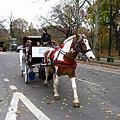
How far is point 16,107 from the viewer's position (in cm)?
641

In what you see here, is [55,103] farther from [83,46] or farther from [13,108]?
[83,46]

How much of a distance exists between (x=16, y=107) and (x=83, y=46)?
252 cm

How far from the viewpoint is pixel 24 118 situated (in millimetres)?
5543

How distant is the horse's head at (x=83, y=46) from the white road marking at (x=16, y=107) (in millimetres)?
2057

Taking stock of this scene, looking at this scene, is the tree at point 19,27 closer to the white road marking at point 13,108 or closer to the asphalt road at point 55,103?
the asphalt road at point 55,103

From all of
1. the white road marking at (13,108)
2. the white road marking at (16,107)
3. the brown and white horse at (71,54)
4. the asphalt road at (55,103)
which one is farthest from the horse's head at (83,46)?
the white road marking at (13,108)

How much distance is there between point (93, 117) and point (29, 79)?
5542 millimetres

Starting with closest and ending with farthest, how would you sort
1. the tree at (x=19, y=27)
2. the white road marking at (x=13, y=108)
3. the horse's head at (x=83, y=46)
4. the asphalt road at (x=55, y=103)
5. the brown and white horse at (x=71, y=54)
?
the white road marking at (x=13, y=108) < the asphalt road at (x=55, y=103) < the horse's head at (x=83, y=46) < the brown and white horse at (x=71, y=54) < the tree at (x=19, y=27)

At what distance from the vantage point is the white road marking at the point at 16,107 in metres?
5.62

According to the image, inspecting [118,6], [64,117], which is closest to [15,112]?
[64,117]

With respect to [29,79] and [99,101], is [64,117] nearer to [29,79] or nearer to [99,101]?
[99,101]

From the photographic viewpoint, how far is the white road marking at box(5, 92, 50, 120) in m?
5.62

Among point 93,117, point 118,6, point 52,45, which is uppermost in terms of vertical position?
point 118,6

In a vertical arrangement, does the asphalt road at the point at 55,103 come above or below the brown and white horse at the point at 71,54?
below
